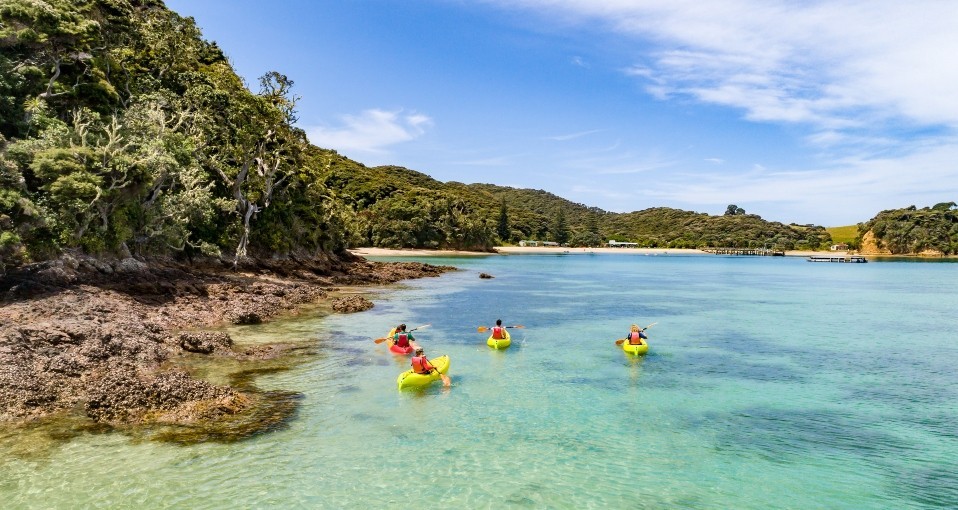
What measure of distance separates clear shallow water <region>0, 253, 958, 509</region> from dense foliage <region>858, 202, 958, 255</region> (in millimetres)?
165475

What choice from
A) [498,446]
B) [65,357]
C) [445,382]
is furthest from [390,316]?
[498,446]

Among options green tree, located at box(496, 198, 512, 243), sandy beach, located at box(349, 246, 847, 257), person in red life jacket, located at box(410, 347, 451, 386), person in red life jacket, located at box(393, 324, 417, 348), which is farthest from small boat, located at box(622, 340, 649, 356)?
green tree, located at box(496, 198, 512, 243)

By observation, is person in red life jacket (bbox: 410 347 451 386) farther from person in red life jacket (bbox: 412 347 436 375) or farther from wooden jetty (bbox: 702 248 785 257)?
wooden jetty (bbox: 702 248 785 257)

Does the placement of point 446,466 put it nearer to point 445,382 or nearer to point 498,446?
point 498,446

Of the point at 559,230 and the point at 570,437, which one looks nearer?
the point at 570,437

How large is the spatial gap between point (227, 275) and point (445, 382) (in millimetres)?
28783

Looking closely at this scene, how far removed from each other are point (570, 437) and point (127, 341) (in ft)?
51.9

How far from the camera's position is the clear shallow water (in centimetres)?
1018

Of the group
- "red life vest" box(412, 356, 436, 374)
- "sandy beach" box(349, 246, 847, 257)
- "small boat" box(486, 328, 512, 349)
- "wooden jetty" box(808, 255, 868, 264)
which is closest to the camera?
"red life vest" box(412, 356, 436, 374)

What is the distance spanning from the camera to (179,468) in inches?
420

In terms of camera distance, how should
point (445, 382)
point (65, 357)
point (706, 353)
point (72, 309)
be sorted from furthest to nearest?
point (706, 353) < point (72, 309) < point (445, 382) < point (65, 357)

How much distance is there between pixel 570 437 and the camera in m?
13.3

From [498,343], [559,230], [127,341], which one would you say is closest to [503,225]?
[559,230]

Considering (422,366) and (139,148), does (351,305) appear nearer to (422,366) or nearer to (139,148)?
(139,148)
